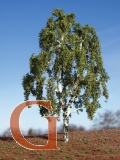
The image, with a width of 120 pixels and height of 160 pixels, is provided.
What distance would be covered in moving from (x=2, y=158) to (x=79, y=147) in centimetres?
559

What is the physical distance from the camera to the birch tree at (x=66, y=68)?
83.1 ft

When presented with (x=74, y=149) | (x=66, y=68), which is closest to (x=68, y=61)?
(x=66, y=68)

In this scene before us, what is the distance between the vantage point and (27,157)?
73.1 ft

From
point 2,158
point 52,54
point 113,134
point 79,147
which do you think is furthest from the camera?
point 113,134

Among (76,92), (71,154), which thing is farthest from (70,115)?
(71,154)

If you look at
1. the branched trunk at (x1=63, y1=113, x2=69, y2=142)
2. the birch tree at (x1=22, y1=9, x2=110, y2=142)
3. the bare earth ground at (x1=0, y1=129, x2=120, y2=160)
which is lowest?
the bare earth ground at (x1=0, y1=129, x2=120, y2=160)

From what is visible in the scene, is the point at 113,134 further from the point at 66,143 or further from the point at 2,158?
the point at 2,158

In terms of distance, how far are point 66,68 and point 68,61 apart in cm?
80

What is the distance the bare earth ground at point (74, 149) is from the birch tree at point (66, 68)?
156 cm

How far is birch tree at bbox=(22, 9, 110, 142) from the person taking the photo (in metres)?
25.3

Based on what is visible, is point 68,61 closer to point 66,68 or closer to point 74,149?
point 66,68

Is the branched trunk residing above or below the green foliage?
below
